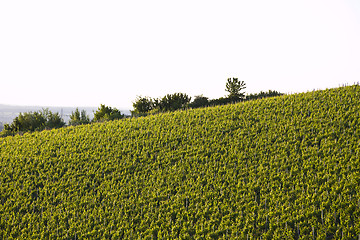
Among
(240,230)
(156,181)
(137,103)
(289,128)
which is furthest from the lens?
(137,103)

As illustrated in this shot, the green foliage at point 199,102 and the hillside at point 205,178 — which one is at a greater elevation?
the green foliage at point 199,102

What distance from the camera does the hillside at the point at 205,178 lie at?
33.9 feet

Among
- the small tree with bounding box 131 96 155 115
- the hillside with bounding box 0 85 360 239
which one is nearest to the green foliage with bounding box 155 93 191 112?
the small tree with bounding box 131 96 155 115

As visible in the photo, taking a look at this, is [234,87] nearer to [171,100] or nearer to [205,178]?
[171,100]

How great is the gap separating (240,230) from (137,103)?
3085cm

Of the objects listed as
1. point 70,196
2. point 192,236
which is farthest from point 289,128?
point 70,196

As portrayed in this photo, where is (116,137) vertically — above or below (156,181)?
above

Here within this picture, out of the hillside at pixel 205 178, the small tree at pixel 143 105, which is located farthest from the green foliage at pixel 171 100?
the hillside at pixel 205 178

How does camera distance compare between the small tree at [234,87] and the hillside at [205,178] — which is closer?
the hillside at [205,178]

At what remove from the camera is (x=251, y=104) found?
2070 centimetres

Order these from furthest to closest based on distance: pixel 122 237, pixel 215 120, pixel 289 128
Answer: pixel 215 120 → pixel 289 128 → pixel 122 237

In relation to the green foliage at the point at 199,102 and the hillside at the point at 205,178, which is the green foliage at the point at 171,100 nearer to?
the green foliage at the point at 199,102

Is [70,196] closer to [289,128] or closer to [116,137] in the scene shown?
[116,137]

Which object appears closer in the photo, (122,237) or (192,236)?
(192,236)
